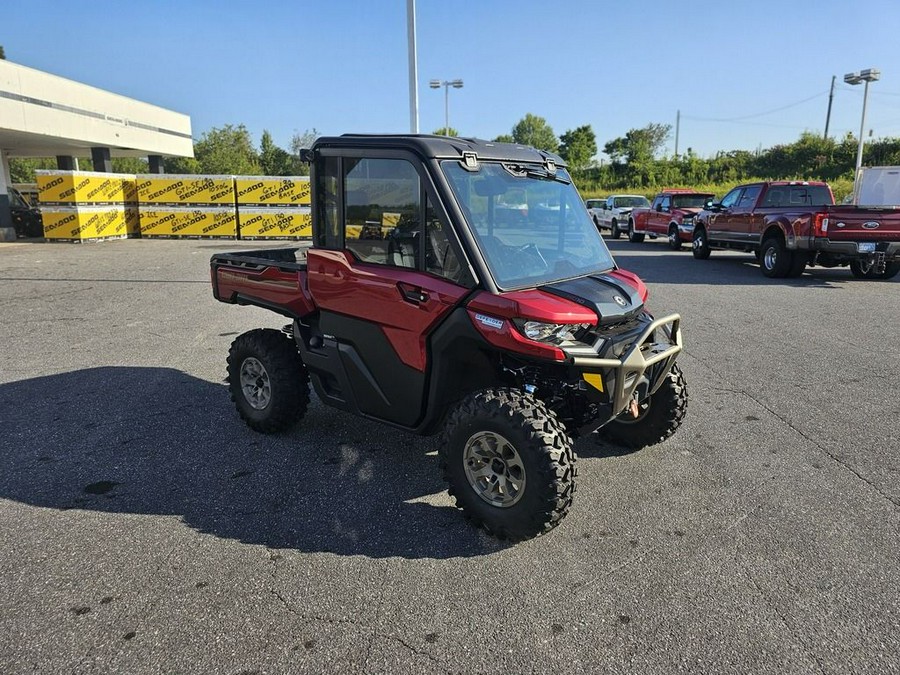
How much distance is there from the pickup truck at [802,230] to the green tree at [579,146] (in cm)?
5070

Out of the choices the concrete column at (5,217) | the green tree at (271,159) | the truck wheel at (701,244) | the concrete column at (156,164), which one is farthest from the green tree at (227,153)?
the truck wheel at (701,244)

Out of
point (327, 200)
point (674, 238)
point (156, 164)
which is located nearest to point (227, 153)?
point (156, 164)

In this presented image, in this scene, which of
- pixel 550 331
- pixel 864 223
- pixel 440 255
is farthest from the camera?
pixel 864 223

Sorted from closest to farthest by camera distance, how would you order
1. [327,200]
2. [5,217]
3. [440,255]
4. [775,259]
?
1. [440,255]
2. [327,200]
3. [775,259]
4. [5,217]

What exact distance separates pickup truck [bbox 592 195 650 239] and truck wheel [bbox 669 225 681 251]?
4.03m

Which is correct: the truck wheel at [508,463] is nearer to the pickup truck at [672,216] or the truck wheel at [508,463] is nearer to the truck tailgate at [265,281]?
the truck tailgate at [265,281]

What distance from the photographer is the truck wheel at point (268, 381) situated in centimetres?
461

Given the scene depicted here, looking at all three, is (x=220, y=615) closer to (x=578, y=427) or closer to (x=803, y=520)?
(x=578, y=427)

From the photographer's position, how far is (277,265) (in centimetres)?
459

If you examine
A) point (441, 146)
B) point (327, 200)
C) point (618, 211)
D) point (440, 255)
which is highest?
point (441, 146)

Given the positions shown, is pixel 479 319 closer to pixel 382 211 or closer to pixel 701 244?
pixel 382 211

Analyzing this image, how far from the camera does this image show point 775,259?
44.0ft

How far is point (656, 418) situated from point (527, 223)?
1.67 metres

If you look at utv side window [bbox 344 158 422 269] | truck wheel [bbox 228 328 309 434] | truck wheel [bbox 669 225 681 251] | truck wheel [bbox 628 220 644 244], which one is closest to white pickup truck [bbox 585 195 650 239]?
truck wheel [bbox 628 220 644 244]
